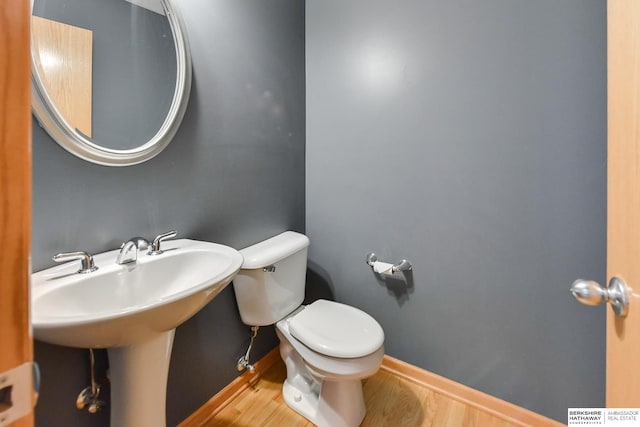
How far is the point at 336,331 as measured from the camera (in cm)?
125

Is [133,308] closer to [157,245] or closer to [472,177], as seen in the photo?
[157,245]

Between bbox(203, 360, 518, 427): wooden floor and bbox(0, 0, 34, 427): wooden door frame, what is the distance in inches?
48.4

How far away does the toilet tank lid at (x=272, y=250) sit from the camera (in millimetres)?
1250

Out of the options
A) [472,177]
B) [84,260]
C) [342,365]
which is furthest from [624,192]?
[84,260]

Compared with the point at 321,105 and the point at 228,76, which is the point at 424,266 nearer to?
the point at 321,105

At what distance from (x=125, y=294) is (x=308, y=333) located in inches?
27.4

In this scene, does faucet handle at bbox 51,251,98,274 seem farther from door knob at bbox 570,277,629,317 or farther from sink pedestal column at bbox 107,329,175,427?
door knob at bbox 570,277,629,317

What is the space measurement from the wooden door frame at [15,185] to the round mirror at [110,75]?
25.7 inches

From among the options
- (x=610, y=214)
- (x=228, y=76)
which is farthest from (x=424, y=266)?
(x=228, y=76)

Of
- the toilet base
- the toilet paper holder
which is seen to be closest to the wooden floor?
the toilet base

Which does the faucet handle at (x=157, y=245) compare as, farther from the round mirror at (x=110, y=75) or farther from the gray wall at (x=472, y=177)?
the gray wall at (x=472, y=177)

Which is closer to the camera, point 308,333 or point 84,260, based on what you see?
point 84,260

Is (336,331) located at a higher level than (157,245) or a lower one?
lower

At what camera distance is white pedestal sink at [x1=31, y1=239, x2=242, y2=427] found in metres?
0.61
